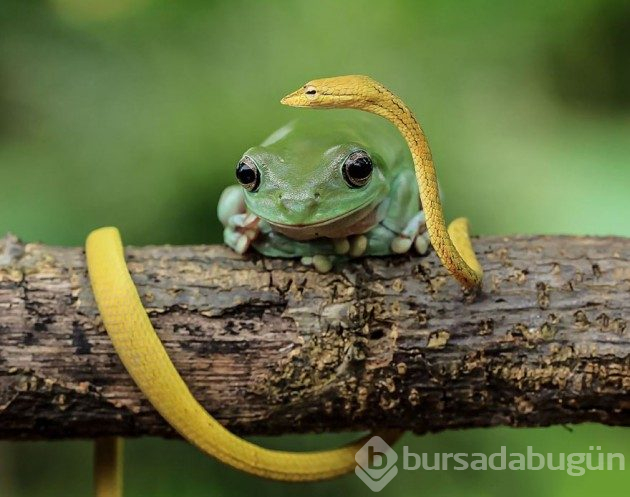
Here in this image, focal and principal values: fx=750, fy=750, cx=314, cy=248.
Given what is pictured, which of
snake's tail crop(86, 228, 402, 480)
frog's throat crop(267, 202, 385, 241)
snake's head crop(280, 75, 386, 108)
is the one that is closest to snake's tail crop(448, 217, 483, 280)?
frog's throat crop(267, 202, 385, 241)

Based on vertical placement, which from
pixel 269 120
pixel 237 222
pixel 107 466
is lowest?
pixel 107 466

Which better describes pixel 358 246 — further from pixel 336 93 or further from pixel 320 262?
pixel 336 93

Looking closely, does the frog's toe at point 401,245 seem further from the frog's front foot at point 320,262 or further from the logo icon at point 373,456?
the logo icon at point 373,456

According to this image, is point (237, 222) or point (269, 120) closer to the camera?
point (237, 222)

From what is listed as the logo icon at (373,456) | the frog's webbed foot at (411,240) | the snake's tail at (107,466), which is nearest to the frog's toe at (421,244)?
the frog's webbed foot at (411,240)

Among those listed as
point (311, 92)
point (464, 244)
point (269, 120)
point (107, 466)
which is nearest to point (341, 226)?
point (464, 244)

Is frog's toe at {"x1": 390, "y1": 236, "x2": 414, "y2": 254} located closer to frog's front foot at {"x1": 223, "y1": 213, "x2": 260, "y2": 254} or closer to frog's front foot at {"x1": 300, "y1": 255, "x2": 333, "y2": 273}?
frog's front foot at {"x1": 300, "y1": 255, "x2": 333, "y2": 273}

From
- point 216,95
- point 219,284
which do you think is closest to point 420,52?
point 216,95
